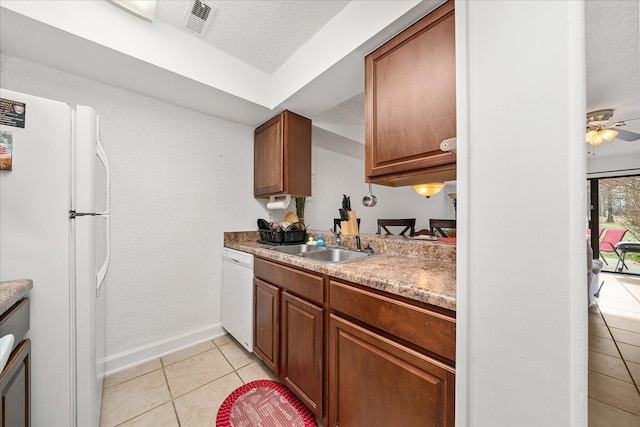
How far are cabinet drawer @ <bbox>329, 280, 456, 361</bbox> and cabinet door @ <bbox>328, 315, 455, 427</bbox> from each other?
0.05 metres

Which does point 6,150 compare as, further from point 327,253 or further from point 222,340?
point 222,340

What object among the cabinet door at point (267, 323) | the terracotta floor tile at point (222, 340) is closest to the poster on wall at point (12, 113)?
the cabinet door at point (267, 323)

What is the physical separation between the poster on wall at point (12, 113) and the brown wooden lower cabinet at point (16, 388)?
792 millimetres

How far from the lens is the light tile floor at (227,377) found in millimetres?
807

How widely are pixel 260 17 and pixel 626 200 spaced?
199 centimetres

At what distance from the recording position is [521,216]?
57cm

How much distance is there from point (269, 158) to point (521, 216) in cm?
197

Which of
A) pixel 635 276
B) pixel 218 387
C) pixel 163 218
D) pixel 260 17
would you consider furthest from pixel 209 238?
pixel 635 276

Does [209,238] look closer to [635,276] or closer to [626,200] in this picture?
[626,200]

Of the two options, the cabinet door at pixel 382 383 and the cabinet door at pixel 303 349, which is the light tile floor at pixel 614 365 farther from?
the cabinet door at pixel 303 349

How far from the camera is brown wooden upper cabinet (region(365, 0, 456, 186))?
3.44ft

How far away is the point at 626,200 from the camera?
90 centimetres

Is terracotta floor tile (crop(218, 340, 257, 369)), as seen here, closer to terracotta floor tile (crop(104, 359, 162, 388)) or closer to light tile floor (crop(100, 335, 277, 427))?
light tile floor (crop(100, 335, 277, 427))

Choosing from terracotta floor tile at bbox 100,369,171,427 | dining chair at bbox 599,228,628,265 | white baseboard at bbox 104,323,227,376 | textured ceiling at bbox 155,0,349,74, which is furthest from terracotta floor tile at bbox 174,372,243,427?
textured ceiling at bbox 155,0,349,74
